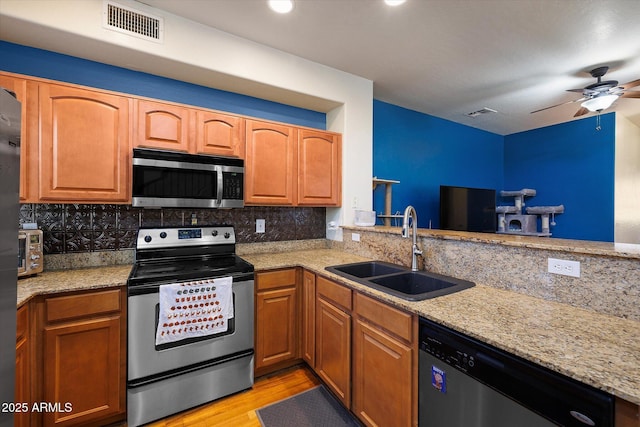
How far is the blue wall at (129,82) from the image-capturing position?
1.93m

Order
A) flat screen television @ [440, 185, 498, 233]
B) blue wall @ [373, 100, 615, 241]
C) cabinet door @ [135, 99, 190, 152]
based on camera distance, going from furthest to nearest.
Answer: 1. flat screen television @ [440, 185, 498, 233]
2. blue wall @ [373, 100, 615, 241]
3. cabinet door @ [135, 99, 190, 152]

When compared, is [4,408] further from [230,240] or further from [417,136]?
[417,136]

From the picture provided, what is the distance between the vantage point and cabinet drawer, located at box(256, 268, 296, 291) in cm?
214

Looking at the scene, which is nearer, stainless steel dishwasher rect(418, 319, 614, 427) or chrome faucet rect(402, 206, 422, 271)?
stainless steel dishwasher rect(418, 319, 614, 427)

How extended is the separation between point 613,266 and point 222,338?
2194 millimetres

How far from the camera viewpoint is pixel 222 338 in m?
1.94

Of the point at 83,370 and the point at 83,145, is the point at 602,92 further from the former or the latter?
the point at 83,370

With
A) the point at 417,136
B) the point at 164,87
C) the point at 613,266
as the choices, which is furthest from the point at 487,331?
the point at 417,136

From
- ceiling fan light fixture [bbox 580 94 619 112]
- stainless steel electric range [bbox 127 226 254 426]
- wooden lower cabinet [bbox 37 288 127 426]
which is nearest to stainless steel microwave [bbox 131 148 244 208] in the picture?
stainless steel electric range [bbox 127 226 254 426]

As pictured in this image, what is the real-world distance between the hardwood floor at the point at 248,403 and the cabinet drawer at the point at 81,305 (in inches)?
32.5

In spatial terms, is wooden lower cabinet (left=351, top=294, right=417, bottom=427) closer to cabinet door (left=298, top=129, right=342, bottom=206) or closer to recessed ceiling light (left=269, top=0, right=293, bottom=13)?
cabinet door (left=298, top=129, right=342, bottom=206)

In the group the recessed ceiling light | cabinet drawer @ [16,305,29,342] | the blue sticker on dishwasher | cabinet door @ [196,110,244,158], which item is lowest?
the blue sticker on dishwasher

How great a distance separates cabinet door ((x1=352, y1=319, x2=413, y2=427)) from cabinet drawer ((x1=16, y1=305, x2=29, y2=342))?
1.75m

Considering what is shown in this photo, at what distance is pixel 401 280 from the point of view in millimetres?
1936
